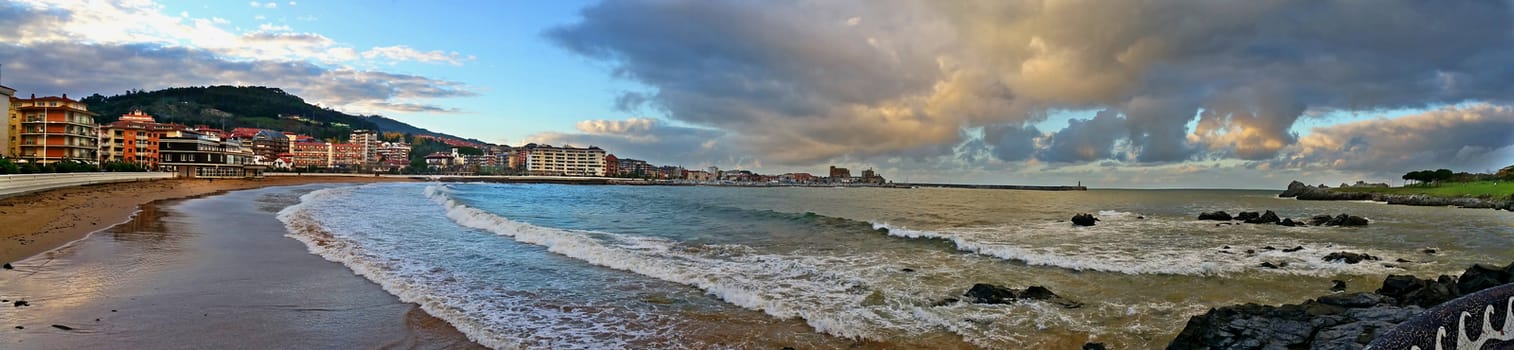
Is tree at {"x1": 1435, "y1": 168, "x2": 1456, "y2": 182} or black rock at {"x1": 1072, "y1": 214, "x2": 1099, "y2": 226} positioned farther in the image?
tree at {"x1": 1435, "y1": 168, "x2": 1456, "y2": 182}

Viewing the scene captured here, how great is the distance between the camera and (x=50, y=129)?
62.1 m

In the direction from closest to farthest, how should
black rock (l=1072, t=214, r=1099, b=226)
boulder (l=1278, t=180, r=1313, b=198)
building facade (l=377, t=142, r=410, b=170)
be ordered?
1. black rock (l=1072, t=214, r=1099, b=226)
2. boulder (l=1278, t=180, r=1313, b=198)
3. building facade (l=377, t=142, r=410, b=170)

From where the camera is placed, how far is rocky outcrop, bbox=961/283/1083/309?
411 inches

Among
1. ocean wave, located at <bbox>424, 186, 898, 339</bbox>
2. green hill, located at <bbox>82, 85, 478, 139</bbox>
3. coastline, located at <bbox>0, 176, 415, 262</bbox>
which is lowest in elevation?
ocean wave, located at <bbox>424, 186, 898, 339</bbox>

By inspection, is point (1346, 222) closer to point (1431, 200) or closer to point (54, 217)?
point (1431, 200)

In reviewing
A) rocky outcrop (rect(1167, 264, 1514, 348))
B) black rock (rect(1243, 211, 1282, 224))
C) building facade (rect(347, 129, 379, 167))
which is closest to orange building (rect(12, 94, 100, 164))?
rocky outcrop (rect(1167, 264, 1514, 348))

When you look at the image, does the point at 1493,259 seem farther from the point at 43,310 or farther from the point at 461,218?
the point at 461,218

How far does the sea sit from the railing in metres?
16.4

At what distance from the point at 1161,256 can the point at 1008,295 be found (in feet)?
30.2

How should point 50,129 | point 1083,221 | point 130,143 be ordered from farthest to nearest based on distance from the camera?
point 130,143 → point 50,129 → point 1083,221

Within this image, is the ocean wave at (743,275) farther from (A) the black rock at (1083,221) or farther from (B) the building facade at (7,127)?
(B) the building facade at (7,127)

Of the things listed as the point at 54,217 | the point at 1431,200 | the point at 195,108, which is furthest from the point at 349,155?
the point at 1431,200

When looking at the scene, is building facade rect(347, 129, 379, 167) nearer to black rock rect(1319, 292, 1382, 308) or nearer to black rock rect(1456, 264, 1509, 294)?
black rock rect(1319, 292, 1382, 308)

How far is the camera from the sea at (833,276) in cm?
848
